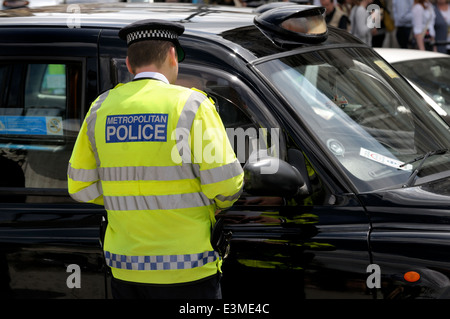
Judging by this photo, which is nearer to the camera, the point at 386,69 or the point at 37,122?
the point at 37,122

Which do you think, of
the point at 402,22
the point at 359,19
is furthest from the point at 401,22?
the point at 359,19

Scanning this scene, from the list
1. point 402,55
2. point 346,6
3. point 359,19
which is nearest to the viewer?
point 402,55

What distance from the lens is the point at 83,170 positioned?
2.60m

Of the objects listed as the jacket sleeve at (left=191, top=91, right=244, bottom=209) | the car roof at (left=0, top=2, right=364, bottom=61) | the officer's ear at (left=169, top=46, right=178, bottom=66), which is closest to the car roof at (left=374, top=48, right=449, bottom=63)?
the car roof at (left=0, top=2, right=364, bottom=61)

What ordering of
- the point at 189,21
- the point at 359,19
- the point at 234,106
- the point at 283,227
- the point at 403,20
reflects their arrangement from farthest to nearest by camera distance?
the point at 403,20
the point at 359,19
the point at 189,21
the point at 234,106
the point at 283,227

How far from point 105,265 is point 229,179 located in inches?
29.5

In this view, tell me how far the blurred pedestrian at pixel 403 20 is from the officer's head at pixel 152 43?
36.6 feet

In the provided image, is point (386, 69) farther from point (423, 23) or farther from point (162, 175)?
point (423, 23)

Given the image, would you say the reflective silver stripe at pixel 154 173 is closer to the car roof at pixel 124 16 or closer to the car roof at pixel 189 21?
the car roof at pixel 189 21

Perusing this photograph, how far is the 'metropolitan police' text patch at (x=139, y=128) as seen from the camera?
8.00ft

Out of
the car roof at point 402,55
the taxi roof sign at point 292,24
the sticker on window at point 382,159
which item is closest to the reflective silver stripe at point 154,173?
the sticker on window at point 382,159

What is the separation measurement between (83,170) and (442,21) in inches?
441

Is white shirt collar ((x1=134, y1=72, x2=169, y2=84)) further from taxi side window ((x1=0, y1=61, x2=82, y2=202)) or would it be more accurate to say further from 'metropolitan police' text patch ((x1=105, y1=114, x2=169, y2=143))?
taxi side window ((x1=0, y1=61, x2=82, y2=202))
